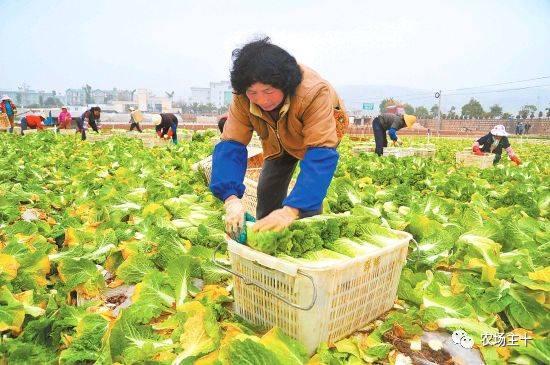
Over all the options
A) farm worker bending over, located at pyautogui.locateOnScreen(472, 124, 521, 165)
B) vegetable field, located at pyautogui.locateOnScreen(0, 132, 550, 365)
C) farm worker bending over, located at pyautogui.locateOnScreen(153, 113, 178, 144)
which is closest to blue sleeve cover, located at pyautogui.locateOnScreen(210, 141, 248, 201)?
vegetable field, located at pyautogui.locateOnScreen(0, 132, 550, 365)

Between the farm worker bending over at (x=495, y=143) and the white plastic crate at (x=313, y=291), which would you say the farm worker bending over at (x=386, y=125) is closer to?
the farm worker bending over at (x=495, y=143)

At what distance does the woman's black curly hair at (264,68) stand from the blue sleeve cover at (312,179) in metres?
0.40

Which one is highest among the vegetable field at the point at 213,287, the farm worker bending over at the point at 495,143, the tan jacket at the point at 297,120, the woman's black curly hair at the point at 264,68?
the woman's black curly hair at the point at 264,68

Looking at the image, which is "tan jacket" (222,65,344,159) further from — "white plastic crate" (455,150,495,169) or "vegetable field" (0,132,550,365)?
"white plastic crate" (455,150,495,169)

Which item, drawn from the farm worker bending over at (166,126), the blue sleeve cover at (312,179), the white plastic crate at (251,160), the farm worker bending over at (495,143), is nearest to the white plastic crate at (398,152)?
the farm worker bending over at (495,143)

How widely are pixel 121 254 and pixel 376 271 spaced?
2.07 m

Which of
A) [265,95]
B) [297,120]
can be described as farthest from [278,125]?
[265,95]

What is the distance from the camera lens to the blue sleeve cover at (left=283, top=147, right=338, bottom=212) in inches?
89.4

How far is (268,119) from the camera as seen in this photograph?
8.66 feet

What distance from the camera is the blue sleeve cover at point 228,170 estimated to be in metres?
2.57

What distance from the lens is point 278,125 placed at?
2.64m

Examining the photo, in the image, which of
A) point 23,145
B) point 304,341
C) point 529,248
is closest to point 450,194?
point 529,248

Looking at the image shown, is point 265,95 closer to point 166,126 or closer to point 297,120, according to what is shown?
point 297,120

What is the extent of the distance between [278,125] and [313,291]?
44.9 inches
